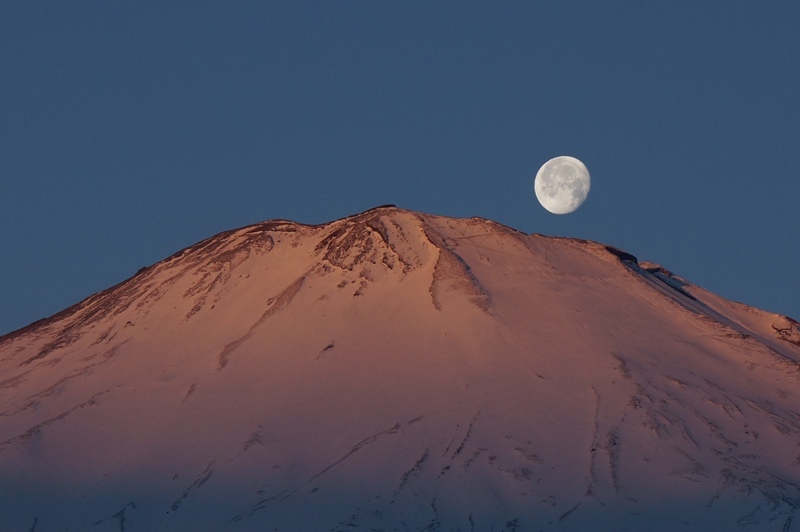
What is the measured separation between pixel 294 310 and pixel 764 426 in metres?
29.5

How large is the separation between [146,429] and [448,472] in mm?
18386

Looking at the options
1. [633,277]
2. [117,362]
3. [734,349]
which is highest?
[117,362]

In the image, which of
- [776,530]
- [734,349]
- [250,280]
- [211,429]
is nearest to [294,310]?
[250,280]

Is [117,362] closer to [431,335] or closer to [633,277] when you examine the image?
[431,335]

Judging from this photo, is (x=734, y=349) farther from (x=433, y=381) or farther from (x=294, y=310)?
(x=294, y=310)

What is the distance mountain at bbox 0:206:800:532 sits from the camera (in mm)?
Result: 78188

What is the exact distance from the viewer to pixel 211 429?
85.7 meters

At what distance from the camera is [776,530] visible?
243ft

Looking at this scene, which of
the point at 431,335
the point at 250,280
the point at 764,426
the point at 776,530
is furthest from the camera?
the point at 250,280

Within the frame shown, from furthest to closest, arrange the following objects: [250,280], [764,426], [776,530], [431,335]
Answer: [250,280] → [431,335] → [764,426] → [776,530]

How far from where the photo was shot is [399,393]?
285 ft

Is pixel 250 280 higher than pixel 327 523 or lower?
higher

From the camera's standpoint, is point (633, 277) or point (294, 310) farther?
point (633, 277)

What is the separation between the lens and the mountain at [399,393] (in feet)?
257
